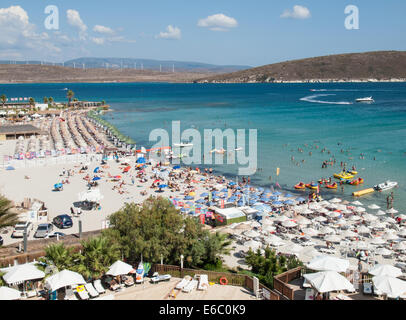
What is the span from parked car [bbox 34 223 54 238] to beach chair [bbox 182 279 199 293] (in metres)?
9.37

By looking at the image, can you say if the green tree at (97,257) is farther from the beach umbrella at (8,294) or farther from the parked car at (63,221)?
the parked car at (63,221)

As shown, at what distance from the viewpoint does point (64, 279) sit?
10.5 metres

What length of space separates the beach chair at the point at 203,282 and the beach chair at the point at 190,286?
0.17 m

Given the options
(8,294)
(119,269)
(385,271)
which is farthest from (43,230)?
(385,271)

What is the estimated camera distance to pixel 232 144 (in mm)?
46094

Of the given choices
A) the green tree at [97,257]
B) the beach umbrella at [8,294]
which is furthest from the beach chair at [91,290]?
the beach umbrella at [8,294]

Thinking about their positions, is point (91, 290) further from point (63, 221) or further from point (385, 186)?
point (385, 186)

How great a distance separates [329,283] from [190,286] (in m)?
3.82

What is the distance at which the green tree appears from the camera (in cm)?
1148

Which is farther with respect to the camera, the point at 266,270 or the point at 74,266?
the point at 266,270

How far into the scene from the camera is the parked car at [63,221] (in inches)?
749

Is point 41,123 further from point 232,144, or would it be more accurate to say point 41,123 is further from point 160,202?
point 160,202
